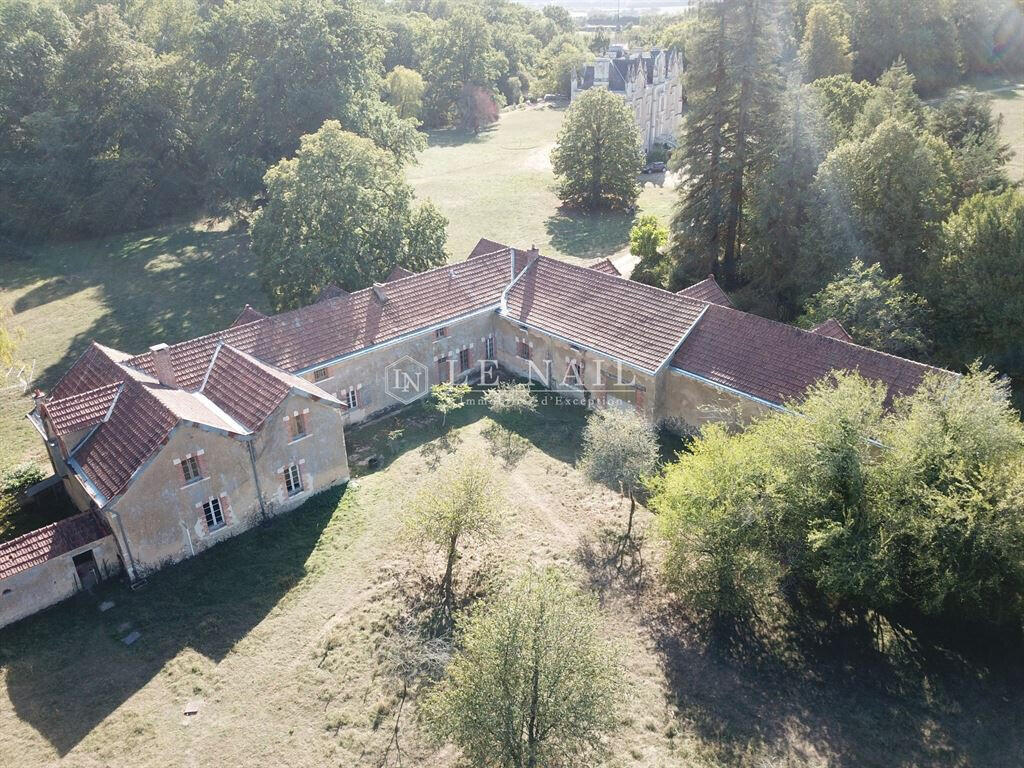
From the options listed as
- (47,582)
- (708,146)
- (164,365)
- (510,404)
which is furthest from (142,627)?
(708,146)

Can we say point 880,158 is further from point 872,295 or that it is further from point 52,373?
point 52,373

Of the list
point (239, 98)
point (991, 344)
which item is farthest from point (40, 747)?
point (239, 98)

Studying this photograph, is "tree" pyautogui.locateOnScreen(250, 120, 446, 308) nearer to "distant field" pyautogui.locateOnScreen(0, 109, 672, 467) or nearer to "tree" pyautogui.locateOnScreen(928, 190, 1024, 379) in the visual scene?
"distant field" pyautogui.locateOnScreen(0, 109, 672, 467)

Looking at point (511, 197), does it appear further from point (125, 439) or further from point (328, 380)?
point (125, 439)

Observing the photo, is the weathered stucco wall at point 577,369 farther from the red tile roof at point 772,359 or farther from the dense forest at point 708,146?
the dense forest at point 708,146

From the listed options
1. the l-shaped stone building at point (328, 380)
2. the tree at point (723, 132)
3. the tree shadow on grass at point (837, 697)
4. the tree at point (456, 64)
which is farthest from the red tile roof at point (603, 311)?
the tree at point (456, 64)
